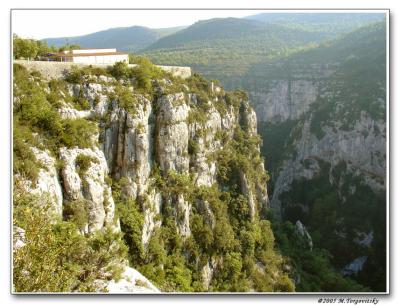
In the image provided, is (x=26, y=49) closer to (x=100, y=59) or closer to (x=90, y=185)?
Answer: (x=100, y=59)

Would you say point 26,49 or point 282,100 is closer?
point 26,49

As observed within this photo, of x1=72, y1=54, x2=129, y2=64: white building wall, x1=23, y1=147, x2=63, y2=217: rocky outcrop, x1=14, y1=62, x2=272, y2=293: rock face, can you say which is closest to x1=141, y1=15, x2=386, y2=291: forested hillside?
x1=14, y1=62, x2=272, y2=293: rock face

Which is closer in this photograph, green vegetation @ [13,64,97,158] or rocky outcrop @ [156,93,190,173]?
green vegetation @ [13,64,97,158]

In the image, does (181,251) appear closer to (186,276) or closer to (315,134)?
(186,276)

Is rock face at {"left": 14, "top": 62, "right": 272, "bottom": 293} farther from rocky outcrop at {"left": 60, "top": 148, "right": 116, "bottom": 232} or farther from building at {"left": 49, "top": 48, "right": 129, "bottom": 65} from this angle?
building at {"left": 49, "top": 48, "right": 129, "bottom": 65}

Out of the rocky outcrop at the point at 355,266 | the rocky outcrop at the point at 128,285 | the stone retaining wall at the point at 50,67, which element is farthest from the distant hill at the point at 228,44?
the rocky outcrop at the point at 128,285

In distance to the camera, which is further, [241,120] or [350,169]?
[350,169]

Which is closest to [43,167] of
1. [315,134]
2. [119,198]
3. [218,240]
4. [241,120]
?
[119,198]

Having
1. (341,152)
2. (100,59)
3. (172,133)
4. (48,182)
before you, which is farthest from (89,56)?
(341,152)
